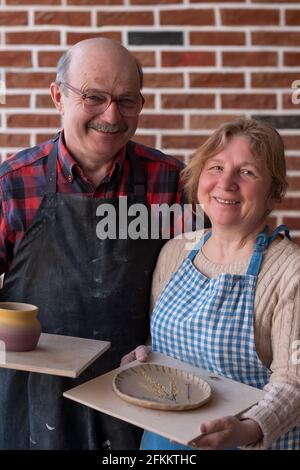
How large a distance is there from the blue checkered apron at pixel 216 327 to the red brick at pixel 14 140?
40.0 inches

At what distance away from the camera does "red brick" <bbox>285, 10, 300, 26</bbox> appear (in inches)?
84.5

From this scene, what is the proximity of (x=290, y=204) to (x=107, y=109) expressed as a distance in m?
0.96

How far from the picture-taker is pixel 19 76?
7.22 ft

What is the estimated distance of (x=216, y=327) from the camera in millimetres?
1375

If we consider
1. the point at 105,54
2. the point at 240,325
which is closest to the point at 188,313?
the point at 240,325

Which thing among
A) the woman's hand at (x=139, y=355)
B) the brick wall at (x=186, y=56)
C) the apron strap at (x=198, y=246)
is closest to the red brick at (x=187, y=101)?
the brick wall at (x=186, y=56)

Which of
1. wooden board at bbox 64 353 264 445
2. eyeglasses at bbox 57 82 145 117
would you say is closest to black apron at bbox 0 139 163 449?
eyeglasses at bbox 57 82 145 117

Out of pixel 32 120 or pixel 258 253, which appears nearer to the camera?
pixel 258 253

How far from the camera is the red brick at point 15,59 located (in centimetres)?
219

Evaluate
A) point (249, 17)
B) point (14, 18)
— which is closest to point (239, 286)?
point (249, 17)

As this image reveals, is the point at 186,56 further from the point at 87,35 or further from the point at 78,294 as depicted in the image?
the point at 78,294

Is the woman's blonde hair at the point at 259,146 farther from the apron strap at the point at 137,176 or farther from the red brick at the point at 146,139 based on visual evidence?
the red brick at the point at 146,139

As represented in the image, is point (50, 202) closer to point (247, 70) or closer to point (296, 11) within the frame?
point (247, 70)

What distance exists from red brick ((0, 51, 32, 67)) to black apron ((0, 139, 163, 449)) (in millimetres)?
785
